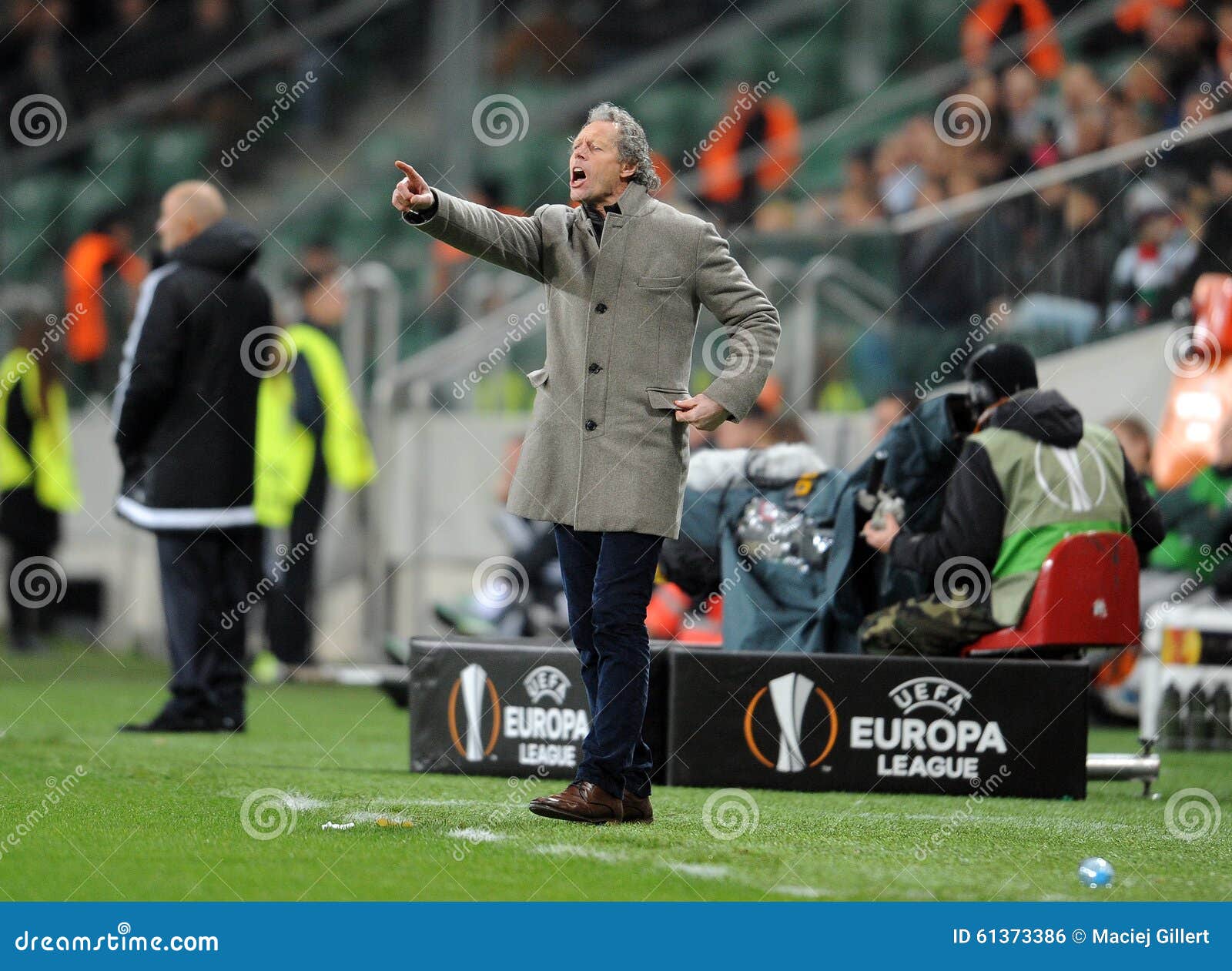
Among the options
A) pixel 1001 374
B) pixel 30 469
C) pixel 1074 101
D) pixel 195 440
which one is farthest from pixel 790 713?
pixel 30 469

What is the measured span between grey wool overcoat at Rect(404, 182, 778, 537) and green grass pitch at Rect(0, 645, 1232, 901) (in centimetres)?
82

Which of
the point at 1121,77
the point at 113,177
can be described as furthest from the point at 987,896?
the point at 113,177

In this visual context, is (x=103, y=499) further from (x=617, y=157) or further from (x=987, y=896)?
(x=987, y=896)

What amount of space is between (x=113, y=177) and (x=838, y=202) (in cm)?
818

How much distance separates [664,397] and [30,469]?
8095mm

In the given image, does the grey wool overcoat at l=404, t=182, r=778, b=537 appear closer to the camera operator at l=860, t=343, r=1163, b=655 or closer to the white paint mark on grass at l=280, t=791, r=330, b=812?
the white paint mark on grass at l=280, t=791, r=330, b=812

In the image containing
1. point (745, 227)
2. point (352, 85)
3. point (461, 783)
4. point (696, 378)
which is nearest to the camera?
point (461, 783)

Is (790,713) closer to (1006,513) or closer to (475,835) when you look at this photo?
(1006,513)

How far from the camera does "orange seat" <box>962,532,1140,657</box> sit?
5816 millimetres

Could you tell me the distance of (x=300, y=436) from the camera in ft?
33.8

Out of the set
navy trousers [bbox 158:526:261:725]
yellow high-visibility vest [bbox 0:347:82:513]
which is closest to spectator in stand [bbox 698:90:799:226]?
yellow high-visibility vest [bbox 0:347:82:513]

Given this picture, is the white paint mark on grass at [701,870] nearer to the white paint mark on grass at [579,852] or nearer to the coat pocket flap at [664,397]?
the white paint mark on grass at [579,852]

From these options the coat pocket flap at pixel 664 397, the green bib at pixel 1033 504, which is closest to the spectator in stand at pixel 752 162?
the green bib at pixel 1033 504

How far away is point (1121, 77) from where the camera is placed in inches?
410
